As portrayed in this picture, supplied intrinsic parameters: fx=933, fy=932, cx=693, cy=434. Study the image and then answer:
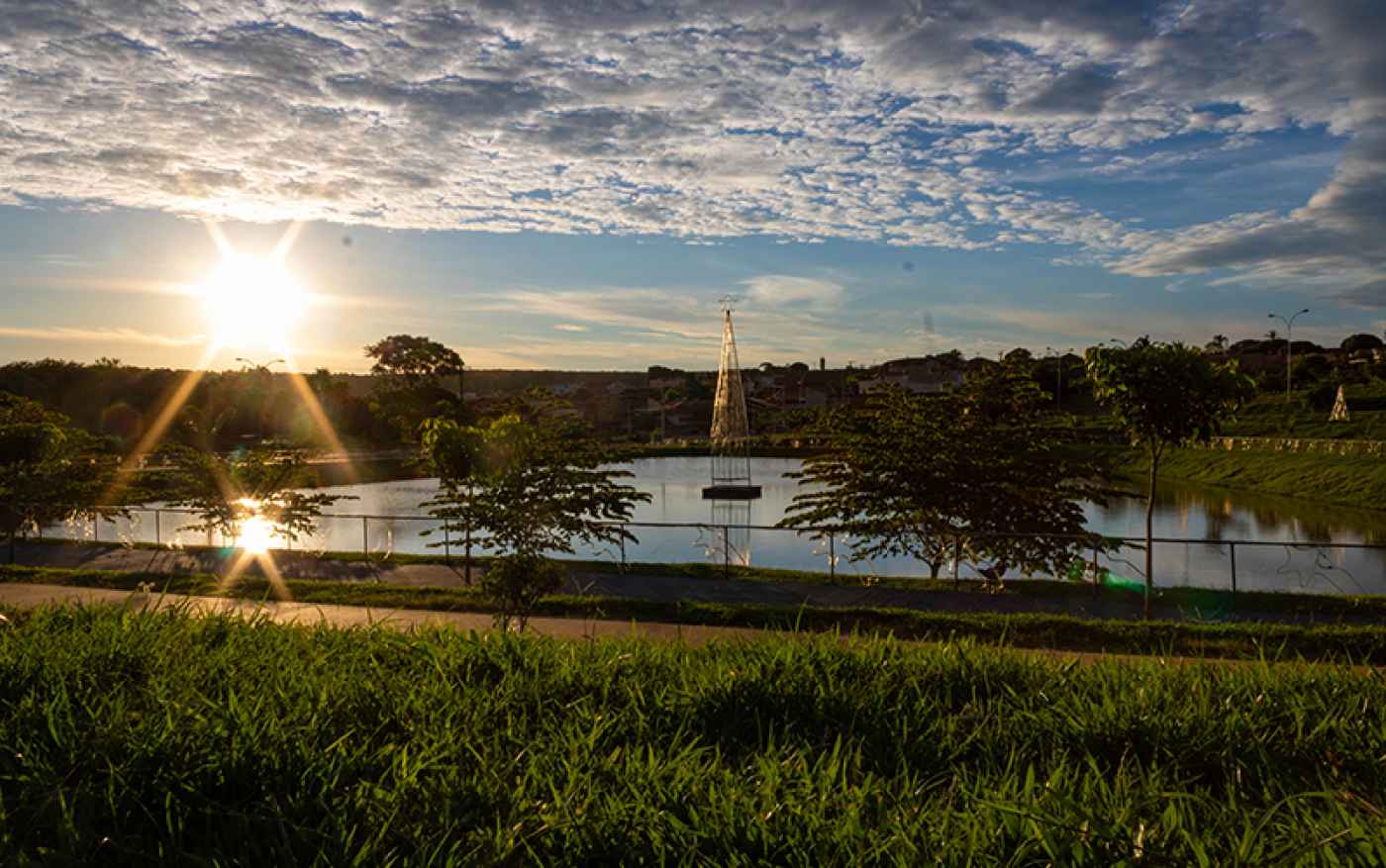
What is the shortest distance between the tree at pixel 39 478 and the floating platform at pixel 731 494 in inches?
992

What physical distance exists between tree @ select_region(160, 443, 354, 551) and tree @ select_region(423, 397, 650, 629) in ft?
21.6

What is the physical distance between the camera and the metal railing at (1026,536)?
1482 centimetres

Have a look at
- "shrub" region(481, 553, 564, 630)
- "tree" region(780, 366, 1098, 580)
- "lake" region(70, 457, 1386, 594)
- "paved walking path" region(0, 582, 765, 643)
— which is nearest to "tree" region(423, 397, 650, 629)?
"shrub" region(481, 553, 564, 630)

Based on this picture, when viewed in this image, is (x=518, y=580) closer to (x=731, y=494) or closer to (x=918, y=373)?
(x=731, y=494)

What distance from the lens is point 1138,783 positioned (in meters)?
3.81

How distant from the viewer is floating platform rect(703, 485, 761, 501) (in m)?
43.4

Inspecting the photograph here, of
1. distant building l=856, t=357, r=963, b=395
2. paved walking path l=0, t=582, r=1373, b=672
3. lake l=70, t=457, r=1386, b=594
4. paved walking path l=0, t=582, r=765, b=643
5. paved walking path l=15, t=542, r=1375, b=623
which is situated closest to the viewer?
paved walking path l=0, t=582, r=1373, b=672

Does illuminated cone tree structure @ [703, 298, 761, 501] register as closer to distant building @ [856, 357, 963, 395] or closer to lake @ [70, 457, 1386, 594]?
lake @ [70, 457, 1386, 594]

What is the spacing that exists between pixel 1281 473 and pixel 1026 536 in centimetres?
4389

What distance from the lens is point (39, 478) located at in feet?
71.9

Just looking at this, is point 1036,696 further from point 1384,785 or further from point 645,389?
point 645,389

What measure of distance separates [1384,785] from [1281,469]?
2189 inches

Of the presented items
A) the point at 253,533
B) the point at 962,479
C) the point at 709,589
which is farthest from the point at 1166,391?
the point at 253,533

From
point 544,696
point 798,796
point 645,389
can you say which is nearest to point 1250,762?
point 798,796
